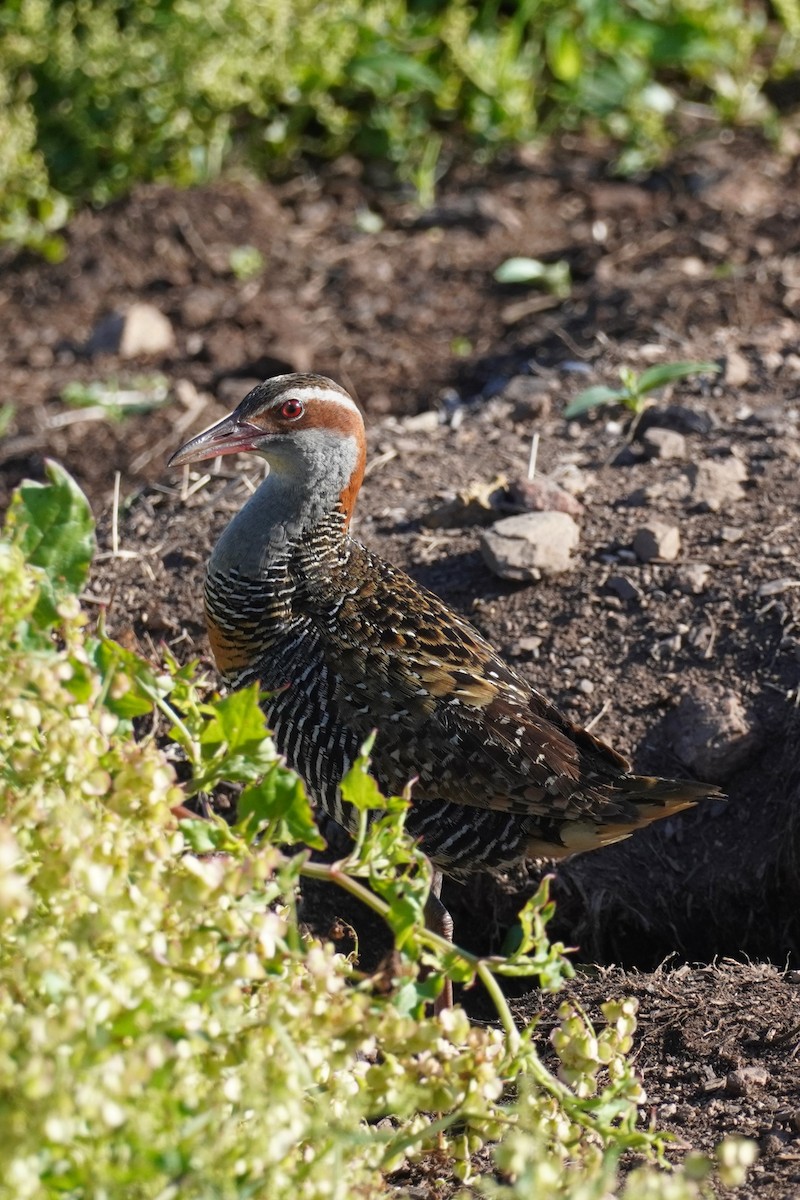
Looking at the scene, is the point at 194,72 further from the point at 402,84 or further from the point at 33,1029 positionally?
the point at 33,1029

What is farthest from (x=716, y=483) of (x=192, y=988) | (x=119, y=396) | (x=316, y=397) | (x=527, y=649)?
(x=192, y=988)

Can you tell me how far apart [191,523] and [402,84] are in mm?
3640

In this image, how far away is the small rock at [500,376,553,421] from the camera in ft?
18.8

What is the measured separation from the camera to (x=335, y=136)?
7941 millimetres

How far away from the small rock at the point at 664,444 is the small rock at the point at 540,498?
1.53 ft

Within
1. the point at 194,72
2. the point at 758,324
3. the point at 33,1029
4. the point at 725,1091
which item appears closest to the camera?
the point at 33,1029

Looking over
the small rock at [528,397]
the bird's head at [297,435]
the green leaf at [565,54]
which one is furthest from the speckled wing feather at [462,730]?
the green leaf at [565,54]

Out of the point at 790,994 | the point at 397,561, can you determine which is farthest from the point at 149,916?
the point at 397,561

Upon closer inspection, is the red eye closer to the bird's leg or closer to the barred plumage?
the barred plumage

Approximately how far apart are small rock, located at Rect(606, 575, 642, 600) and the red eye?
4.05ft

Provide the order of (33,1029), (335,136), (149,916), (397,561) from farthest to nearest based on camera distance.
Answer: (335,136) < (397,561) < (149,916) < (33,1029)

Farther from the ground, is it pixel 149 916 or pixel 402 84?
pixel 149 916

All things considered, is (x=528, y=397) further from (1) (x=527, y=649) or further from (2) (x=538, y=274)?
(1) (x=527, y=649)

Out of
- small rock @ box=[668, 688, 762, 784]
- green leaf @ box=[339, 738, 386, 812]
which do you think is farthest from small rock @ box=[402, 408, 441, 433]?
green leaf @ box=[339, 738, 386, 812]
